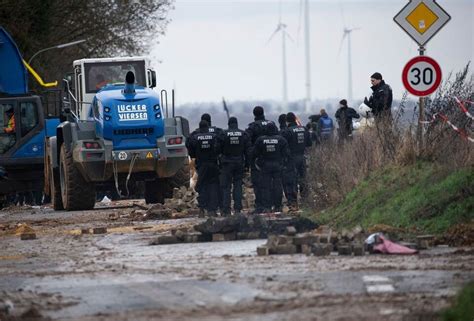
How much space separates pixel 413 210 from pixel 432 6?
4.94 meters

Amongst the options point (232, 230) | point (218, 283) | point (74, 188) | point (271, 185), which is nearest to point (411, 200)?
point (232, 230)

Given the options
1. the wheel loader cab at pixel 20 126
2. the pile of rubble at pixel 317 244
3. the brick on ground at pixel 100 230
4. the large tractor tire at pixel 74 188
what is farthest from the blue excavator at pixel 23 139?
the pile of rubble at pixel 317 244

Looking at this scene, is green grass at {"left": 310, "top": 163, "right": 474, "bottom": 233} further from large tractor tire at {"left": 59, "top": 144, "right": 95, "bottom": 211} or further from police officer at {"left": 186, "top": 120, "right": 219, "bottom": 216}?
large tractor tire at {"left": 59, "top": 144, "right": 95, "bottom": 211}

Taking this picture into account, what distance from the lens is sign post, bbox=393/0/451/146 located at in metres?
23.0

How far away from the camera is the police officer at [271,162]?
2647cm

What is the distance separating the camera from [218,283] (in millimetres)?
13734

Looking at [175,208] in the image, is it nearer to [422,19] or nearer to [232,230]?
[422,19]

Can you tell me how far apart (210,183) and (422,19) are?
18.3 feet

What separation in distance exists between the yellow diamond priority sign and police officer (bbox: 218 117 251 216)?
4.36 metres

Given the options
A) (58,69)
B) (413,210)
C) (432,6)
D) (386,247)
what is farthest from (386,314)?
(58,69)

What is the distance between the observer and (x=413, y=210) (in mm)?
19219

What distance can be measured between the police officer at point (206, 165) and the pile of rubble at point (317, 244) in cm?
854

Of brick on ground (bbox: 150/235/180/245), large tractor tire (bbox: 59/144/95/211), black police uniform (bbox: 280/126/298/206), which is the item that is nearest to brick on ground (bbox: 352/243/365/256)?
brick on ground (bbox: 150/235/180/245)

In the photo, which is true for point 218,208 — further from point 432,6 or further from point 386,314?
point 386,314
